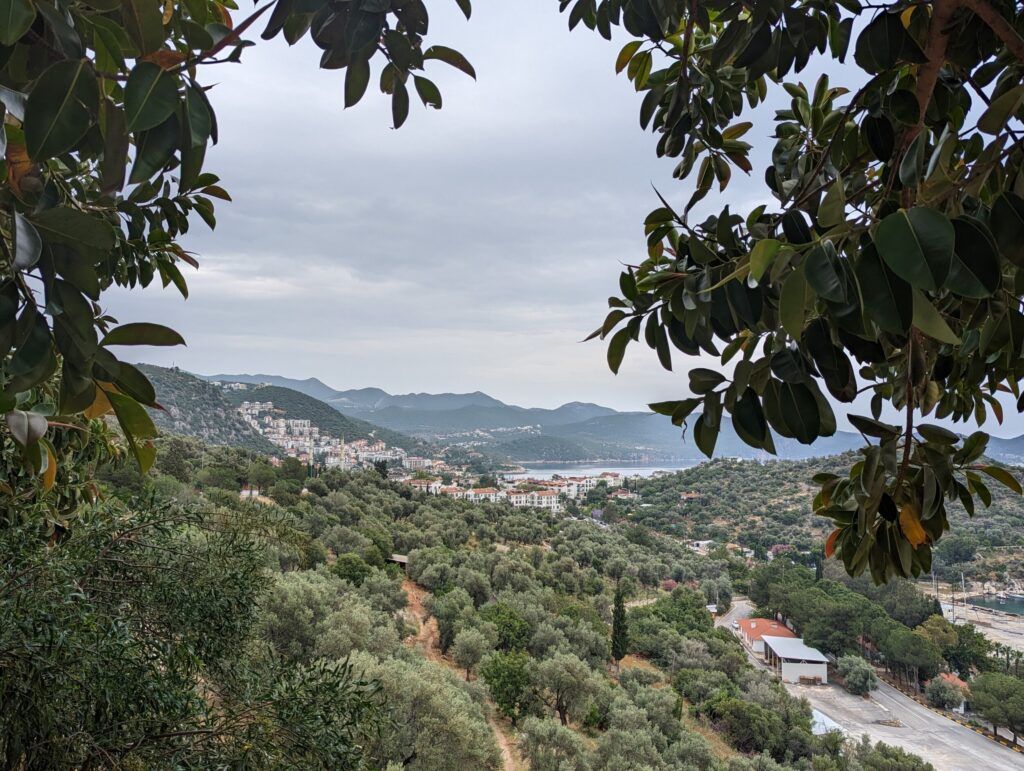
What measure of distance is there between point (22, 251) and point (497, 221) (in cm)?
1009

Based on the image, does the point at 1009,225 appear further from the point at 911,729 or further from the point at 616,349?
the point at 911,729

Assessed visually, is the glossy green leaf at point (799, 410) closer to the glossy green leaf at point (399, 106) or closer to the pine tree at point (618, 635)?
the glossy green leaf at point (399, 106)

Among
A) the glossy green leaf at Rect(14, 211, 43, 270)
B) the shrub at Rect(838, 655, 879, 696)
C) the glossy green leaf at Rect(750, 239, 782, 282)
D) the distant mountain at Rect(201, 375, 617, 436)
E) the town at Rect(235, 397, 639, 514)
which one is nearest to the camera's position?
the glossy green leaf at Rect(14, 211, 43, 270)

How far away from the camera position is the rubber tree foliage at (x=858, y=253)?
41 cm

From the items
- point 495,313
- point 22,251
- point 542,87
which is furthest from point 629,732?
point 495,313

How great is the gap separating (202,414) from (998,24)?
40283mm

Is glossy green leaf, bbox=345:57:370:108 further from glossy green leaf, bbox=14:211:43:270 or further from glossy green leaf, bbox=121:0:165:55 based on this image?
glossy green leaf, bbox=14:211:43:270

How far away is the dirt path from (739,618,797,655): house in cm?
1564

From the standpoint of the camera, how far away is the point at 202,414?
35000 millimetres

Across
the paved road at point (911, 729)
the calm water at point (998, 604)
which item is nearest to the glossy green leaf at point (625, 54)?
the paved road at point (911, 729)

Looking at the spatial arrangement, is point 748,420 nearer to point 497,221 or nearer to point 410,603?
point 497,221

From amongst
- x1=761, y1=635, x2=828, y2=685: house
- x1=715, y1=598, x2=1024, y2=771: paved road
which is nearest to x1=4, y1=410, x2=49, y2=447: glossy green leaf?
x1=715, y1=598, x2=1024, y2=771: paved road

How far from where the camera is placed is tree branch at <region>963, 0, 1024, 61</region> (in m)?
0.54

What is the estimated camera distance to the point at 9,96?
1.22ft
